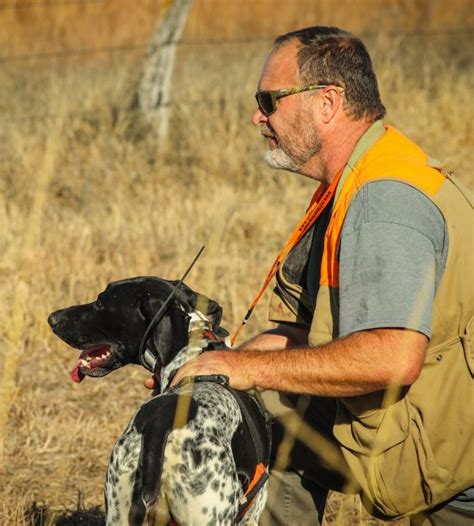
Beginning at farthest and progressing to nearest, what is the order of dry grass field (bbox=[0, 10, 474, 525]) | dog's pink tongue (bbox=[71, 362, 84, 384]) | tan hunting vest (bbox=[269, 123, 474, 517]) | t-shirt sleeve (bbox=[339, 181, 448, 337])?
dry grass field (bbox=[0, 10, 474, 525])
dog's pink tongue (bbox=[71, 362, 84, 384])
tan hunting vest (bbox=[269, 123, 474, 517])
t-shirt sleeve (bbox=[339, 181, 448, 337])

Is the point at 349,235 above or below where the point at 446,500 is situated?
above

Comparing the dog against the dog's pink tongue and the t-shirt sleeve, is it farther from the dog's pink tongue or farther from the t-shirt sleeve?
the t-shirt sleeve

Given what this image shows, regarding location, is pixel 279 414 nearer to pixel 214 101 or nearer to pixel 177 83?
pixel 214 101

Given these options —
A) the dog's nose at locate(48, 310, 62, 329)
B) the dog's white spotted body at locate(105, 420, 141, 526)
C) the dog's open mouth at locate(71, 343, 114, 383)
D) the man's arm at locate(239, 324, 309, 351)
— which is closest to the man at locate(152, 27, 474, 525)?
the man's arm at locate(239, 324, 309, 351)

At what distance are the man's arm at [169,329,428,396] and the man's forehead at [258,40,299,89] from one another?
3.13 feet

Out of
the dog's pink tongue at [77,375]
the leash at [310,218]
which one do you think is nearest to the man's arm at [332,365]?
the leash at [310,218]

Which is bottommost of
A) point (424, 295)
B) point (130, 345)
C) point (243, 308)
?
point (243, 308)

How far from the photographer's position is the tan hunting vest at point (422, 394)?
3645 mm

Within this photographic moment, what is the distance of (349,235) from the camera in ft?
11.6

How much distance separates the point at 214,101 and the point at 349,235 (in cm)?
738

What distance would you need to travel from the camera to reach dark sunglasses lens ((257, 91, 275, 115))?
400 cm

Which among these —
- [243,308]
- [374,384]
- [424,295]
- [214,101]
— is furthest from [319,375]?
[214,101]

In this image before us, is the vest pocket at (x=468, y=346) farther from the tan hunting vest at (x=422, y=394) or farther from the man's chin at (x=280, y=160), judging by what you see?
the man's chin at (x=280, y=160)

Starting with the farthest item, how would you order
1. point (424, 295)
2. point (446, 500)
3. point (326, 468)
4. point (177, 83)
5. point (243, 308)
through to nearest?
point (177, 83)
point (243, 308)
point (326, 468)
point (446, 500)
point (424, 295)
